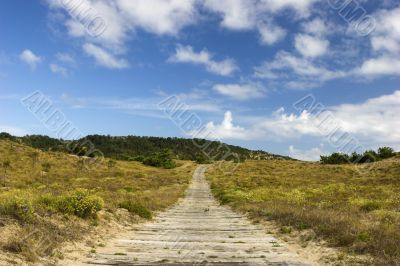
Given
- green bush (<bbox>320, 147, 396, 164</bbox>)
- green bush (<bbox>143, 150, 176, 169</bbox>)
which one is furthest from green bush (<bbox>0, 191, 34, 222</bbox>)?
green bush (<bbox>143, 150, 176, 169</bbox>)

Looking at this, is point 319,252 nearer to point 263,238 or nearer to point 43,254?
point 263,238

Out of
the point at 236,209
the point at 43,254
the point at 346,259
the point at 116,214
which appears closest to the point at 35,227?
the point at 43,254

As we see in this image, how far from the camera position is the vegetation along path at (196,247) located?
1017 cm

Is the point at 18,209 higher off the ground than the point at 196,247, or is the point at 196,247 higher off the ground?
the point at 18,209

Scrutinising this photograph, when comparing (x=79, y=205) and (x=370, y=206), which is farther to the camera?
(x=370, y=206)

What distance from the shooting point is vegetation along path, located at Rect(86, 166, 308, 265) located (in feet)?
33.4

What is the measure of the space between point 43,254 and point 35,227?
6.08ft

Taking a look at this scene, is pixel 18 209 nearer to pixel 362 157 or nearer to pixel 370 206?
pixel 370 206

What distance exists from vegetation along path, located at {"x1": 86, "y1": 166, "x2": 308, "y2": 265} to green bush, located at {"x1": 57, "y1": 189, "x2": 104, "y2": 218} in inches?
59.7

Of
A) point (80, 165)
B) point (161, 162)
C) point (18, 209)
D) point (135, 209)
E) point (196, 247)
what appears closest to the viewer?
point (18, 209)

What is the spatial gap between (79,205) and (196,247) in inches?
195

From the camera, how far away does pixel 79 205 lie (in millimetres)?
14906

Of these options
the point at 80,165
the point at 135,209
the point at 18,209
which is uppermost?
the point at 80,165

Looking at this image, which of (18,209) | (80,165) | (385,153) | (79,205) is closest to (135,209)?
(79,205)
